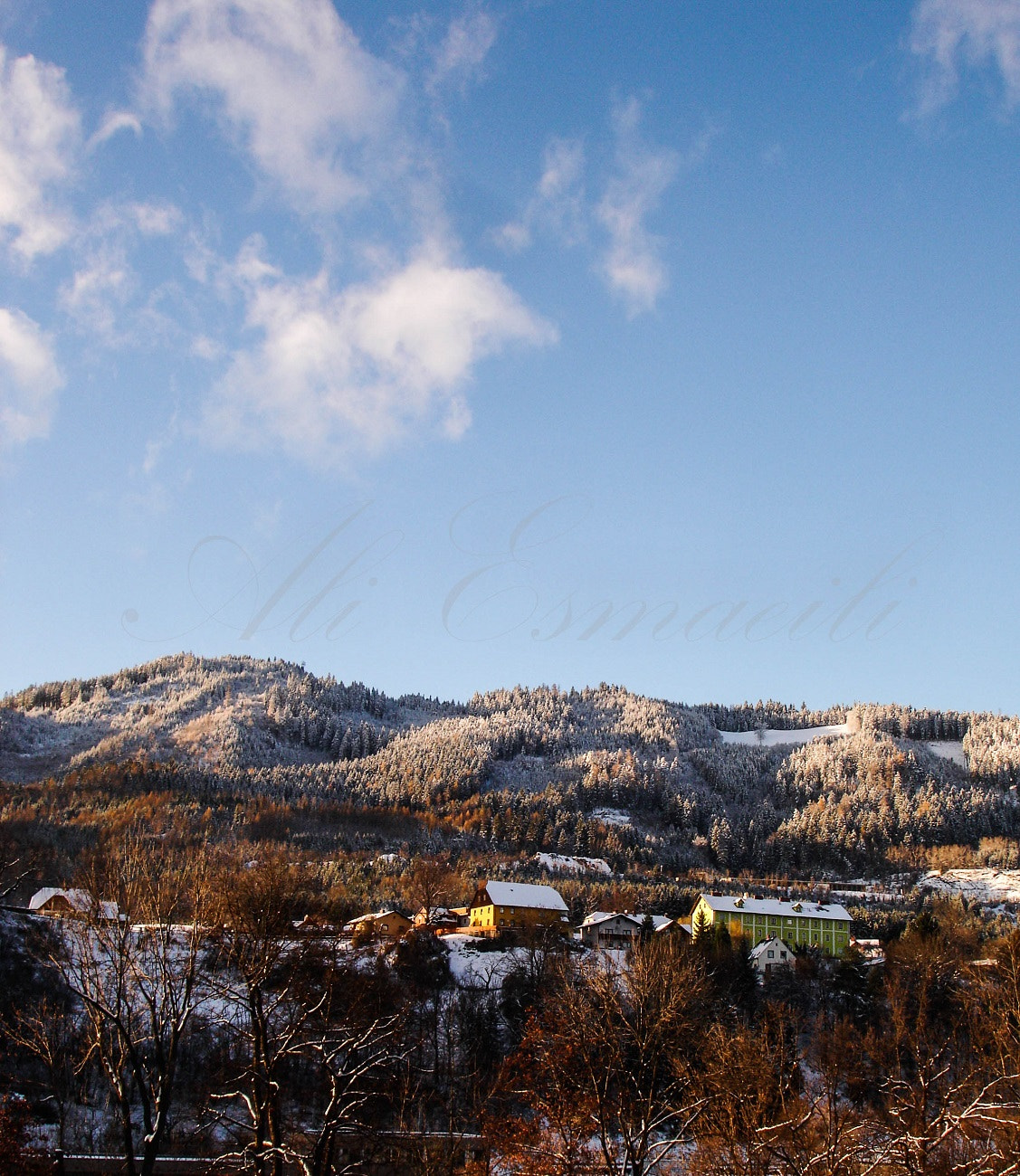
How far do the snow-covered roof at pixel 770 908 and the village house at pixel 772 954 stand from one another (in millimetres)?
11369

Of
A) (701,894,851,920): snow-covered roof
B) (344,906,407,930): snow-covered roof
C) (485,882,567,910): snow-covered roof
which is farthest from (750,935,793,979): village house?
(344,906,407,930): snow-covered roof

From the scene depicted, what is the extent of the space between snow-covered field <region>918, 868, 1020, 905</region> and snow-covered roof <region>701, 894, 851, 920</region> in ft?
149

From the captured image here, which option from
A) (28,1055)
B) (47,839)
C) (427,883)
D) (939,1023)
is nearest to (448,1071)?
(28,1055)

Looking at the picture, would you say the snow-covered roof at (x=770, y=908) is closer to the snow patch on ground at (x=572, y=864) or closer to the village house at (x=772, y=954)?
the village house at (x=772, y=954)

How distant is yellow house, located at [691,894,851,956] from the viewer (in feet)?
359

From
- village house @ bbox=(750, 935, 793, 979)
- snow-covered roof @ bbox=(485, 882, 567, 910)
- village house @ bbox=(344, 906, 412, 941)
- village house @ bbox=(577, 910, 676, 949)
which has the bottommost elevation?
village house @ bbox=(750, 935, 793, 979)

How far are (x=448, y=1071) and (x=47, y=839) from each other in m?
90.9

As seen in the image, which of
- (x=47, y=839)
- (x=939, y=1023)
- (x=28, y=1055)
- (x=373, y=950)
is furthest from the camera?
(x=47, y=839)

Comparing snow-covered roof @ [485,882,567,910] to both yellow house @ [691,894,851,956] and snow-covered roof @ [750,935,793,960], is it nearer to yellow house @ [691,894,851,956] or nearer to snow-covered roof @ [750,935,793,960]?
yellow house @ [691,894,851,956]

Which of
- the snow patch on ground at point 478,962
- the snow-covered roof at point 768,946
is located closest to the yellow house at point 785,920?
the snow-covered roof at point 768,946

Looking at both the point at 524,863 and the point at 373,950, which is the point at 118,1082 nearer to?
the point at 373,950

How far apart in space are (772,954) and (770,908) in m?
17.8

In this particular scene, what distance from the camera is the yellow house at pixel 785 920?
10956 cm

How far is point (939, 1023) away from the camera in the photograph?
7506cm
